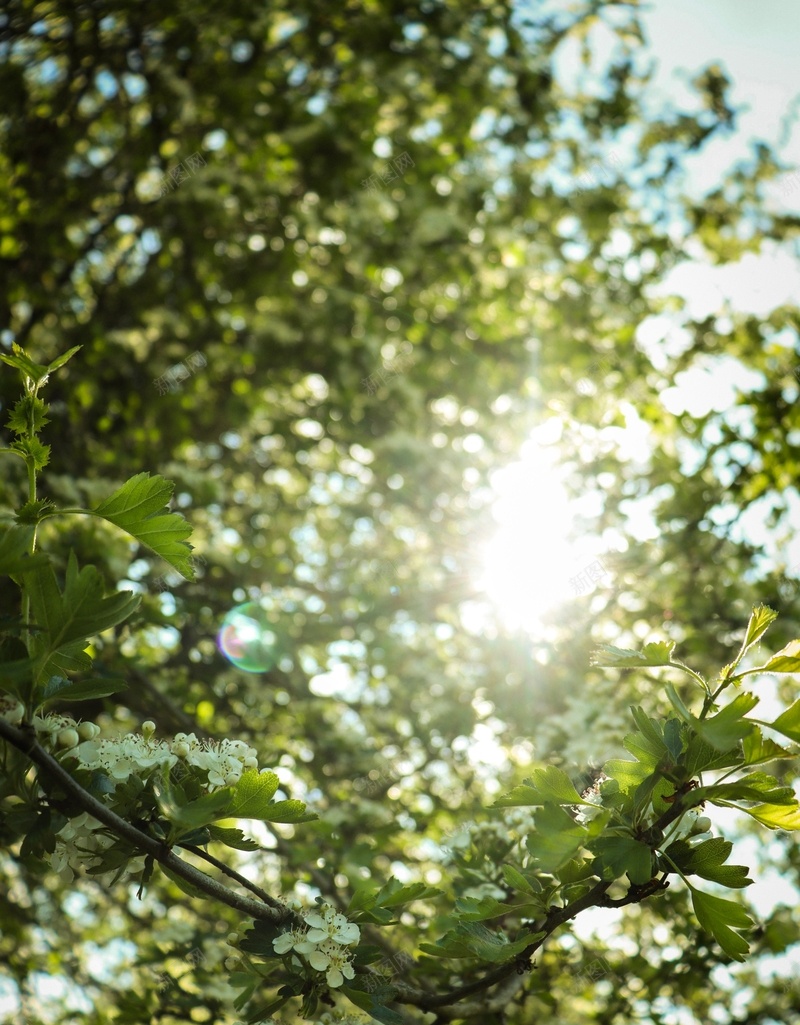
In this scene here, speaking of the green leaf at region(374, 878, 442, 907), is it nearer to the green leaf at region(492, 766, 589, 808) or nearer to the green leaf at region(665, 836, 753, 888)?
the green leaf at region(492, 766, 589, 808)

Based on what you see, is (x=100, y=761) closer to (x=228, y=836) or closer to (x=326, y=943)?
(x=228, y=836)

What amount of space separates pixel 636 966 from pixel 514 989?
28.2 inches

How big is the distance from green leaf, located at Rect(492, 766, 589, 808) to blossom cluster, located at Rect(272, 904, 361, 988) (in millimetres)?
280

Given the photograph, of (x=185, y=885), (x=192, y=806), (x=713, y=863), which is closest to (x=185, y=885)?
(x=185, y=885)

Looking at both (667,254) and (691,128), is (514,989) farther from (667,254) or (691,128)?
(691,128)

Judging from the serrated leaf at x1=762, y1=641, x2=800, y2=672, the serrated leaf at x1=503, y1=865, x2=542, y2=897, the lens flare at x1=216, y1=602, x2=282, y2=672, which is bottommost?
the serrated leaf at x1=503, y1=865, x2=542, y2=897

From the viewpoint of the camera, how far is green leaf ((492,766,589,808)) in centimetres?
104

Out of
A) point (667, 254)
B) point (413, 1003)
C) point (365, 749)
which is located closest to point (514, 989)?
point (413, 1003)

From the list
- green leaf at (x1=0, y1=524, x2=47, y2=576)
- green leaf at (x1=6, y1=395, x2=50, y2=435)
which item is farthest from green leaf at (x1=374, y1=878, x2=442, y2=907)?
green leaf at (x1=6, y1=395, x2=50, y2=435)

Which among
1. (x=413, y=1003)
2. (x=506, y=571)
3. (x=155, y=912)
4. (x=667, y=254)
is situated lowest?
(x=413, y=1003)

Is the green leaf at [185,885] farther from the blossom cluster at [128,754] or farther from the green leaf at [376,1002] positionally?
the green leaf at [376,1002]

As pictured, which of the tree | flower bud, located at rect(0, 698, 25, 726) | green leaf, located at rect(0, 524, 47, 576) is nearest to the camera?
green leaf, located at rect(0, 524, 47, 576)

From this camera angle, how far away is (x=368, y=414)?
3.91 m

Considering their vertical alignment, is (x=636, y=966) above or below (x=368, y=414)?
below
